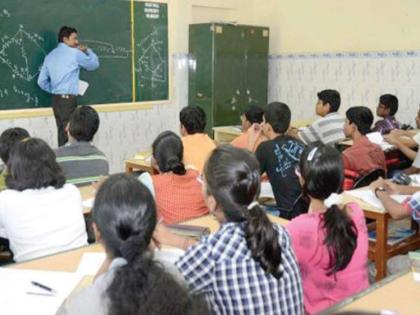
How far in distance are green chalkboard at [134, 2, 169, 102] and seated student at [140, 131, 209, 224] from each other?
12.6 ft

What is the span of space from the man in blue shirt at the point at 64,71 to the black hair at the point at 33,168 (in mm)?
3191

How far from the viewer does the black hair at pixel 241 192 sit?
1611 millimetres

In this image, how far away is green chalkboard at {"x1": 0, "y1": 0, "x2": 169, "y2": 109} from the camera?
5371mm

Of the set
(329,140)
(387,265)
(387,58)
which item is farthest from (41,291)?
(387,58)

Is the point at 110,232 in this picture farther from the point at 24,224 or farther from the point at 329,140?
the point at 329,140

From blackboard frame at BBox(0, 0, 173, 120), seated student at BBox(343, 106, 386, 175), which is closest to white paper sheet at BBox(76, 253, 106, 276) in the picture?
seated student at BBox(343, 106, 386, 175)

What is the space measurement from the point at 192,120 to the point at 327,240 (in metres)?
2.28

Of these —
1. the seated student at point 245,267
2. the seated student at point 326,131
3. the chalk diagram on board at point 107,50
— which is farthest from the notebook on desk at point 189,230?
the chalk diagram on board at point 107,50

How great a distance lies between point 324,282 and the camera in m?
2.04

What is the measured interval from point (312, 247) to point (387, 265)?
44.5 inches

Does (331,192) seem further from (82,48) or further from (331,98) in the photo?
(82,48)

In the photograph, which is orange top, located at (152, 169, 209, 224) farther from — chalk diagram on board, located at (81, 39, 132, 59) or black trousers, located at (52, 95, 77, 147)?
chalk diagram on board, located at (81, 39, 132, 59)

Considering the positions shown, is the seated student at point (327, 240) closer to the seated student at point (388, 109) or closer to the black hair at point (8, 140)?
the black hair at point (8, 140)

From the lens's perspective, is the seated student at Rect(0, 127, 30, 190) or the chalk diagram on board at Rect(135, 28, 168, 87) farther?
the chalk diagram on board at Rect(135, 28, 168, 87)
